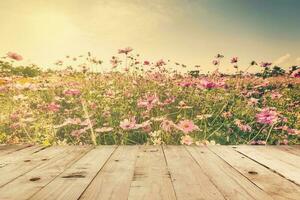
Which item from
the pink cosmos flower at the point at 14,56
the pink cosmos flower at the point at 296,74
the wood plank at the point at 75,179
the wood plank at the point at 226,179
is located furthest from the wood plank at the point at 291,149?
the pink cosmos flower at the point at 14,56

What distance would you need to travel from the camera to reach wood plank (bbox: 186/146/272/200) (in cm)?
186

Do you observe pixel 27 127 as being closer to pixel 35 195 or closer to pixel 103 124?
pixel 103 124

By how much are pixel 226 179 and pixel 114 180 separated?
547 millimetres

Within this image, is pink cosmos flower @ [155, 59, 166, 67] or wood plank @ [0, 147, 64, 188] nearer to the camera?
wood plank @ [0, 147, 64, 188]

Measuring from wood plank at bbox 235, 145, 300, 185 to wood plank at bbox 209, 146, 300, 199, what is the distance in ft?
0.17

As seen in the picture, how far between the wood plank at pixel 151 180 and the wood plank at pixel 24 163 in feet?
1.94

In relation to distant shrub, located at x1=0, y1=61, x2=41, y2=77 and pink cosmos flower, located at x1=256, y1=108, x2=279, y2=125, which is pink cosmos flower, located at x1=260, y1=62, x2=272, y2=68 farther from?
distant shrub, located at x1=0, y1=61, x2=41, y2=77

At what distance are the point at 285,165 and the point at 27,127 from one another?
3.32 metres

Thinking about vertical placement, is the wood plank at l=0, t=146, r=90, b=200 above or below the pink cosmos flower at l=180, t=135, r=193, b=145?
below

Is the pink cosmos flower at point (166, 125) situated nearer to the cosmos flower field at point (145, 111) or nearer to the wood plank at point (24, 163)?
the cosmos flower field at point (145, 111)

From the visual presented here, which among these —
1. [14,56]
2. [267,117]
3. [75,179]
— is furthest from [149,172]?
[14,56]

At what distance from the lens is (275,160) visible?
106 inches

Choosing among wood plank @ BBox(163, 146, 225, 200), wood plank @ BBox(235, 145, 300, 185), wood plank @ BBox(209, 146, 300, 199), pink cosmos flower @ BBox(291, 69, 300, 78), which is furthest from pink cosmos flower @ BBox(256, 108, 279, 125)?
wood plank @ BBox(163, 146, 225, 200)

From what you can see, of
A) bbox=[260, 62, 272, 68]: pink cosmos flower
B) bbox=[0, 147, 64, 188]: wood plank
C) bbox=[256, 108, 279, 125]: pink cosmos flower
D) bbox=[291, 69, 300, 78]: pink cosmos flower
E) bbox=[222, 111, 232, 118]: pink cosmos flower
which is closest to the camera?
bbox=[0, 147, 64, 188]: wood plank
